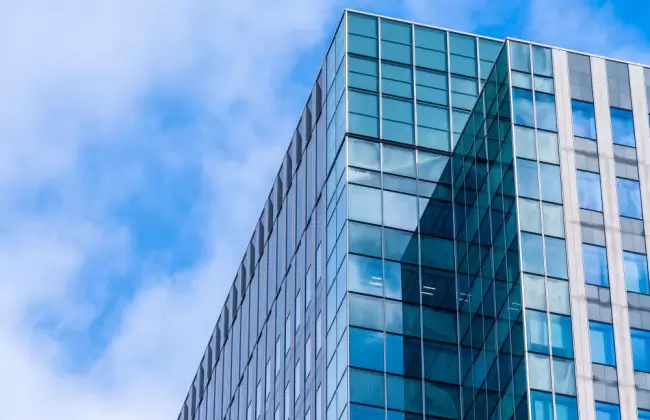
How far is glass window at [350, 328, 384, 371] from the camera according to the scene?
7469 centimetres

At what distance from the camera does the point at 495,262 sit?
236ft

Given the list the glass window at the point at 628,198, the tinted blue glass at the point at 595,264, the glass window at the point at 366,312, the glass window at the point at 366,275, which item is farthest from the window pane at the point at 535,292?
the glass window at the point at 366,275

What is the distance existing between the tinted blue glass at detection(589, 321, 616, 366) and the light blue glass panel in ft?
6.02

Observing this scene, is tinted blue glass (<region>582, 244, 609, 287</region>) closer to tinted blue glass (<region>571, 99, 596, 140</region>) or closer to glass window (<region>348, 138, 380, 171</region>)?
tinted blue glass (<region>571, 99, 596, 140</region>)

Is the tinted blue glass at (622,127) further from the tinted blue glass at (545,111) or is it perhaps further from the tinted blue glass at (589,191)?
the tinted blue glass at (545,111)

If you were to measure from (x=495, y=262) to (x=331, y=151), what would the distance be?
12950 mm

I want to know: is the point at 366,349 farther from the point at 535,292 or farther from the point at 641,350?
the point at 641,350

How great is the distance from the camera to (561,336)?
6762 centimetres

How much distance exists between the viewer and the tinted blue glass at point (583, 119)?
2884 inches

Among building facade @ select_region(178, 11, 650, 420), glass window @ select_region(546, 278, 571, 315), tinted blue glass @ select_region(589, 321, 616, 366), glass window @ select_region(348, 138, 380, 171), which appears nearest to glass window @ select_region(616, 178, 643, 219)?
building facade @ select_region(178, 11, 650, 420)

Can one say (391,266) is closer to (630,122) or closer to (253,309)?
(630,122)

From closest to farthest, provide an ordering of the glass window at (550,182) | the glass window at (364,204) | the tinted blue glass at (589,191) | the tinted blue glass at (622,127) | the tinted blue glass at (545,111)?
the glass window at (550,182) → the tinted blue glass at (589,191) → the tinted blue glass at (545,111) → the tinted blue glass at (622,127) → the glass window at (364,204)

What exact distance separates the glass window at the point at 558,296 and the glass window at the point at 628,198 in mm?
4863

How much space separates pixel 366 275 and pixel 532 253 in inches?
391
